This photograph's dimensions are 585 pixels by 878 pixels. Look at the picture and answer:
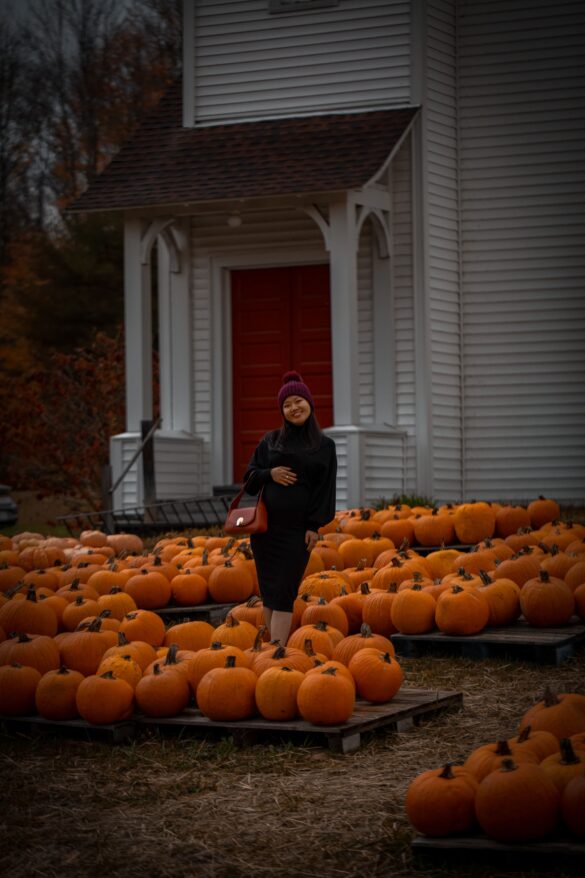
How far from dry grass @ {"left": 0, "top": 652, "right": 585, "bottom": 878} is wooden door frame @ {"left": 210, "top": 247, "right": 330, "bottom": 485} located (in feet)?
30.5

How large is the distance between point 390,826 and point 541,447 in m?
10.8

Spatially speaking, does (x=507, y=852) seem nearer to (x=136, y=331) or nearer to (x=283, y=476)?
(x=283, y=476)

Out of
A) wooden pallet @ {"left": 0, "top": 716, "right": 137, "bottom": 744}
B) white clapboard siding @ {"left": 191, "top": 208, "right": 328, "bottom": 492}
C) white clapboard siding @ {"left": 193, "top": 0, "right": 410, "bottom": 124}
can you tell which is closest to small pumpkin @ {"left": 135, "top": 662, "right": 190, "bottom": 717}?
wooden pallet @ {"left": 0, "top": 716, "right": 137, "bottom": 744}

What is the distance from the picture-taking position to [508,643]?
6.97 metres

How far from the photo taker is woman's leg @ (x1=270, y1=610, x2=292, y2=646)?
22.0 feet

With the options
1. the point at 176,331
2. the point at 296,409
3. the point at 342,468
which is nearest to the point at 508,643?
the point at 296,409

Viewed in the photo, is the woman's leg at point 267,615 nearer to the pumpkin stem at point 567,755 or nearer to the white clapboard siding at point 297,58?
the pumpkin stem at point 567,755

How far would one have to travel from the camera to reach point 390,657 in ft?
19.4

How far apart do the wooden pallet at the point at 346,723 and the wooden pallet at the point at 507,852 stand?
1302mm

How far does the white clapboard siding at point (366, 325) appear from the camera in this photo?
1466cm

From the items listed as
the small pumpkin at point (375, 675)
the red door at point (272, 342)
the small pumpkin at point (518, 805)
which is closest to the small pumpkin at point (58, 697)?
the small pumpkin at point (375, 675)

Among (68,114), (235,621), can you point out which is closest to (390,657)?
(235,621)

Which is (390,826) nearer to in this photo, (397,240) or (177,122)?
(397,240)

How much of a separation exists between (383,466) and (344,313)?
171 centimetres
